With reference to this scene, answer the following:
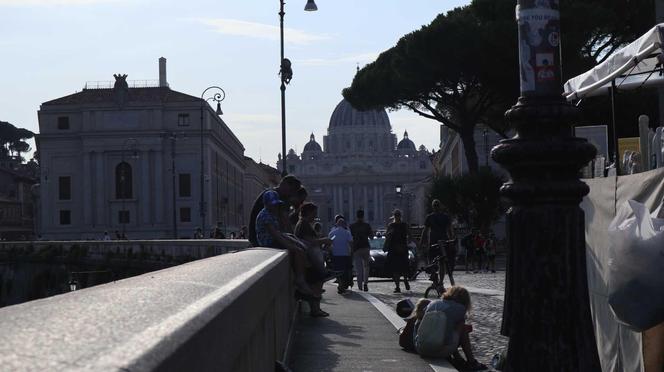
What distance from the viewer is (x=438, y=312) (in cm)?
864

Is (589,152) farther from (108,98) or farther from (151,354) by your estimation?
(108,98)

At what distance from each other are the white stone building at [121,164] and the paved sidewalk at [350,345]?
71.2 meters

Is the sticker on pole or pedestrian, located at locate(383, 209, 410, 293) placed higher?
the sticker on pole

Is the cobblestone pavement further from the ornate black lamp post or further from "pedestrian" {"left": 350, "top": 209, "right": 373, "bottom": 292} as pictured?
the ornate black lamp post

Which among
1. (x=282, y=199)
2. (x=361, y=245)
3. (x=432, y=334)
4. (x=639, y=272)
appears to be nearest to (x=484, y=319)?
(x=282, y=199)

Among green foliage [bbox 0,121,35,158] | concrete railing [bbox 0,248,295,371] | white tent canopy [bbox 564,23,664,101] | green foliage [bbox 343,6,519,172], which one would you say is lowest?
concrete railing [bbox 0,248,295,371]

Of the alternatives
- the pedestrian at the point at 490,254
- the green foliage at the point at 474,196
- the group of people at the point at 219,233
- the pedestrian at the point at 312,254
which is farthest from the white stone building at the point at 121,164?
the pedestrian at the point at 312,254

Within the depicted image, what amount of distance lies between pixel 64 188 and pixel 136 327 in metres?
86.8

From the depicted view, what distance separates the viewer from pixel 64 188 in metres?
86.2

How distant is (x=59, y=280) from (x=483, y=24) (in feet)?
70.6

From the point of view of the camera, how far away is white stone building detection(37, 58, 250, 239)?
275ft

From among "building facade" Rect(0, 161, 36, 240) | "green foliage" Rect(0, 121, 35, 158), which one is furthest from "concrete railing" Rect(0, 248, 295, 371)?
"green foliage" Rect(0, 121, 35, 158)

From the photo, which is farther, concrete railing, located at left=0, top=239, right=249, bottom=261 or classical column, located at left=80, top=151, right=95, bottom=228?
classical column, located at left=80, top=151, right=95, bottom=228

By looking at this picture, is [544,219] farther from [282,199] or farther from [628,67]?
[282,199]
